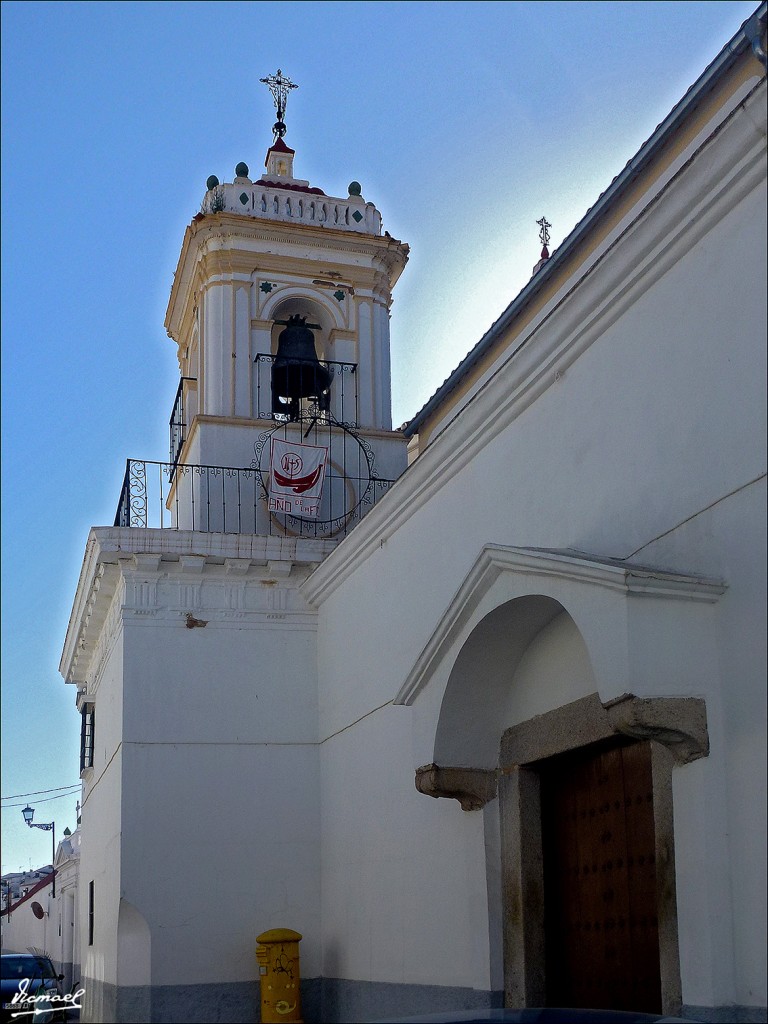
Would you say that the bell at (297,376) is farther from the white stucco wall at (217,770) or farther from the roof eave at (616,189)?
the white stucco wall at (217,770)

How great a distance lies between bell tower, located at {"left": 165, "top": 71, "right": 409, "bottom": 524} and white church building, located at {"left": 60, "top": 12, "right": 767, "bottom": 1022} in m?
0.04

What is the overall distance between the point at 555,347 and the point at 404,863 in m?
4.36

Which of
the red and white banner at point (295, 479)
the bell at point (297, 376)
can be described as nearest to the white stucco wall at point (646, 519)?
the red and white banner at point (295, 479)

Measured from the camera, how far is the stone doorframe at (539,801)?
6.45 metres

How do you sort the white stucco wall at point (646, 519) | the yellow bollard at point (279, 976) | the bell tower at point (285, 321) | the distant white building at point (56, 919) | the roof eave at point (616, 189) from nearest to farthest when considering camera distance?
the white stucco wall at point (646, 519)
the roof eave at point (616, 189)
the yellow bollard at point (279, 976)
the bell tower at point (285, 321)
the distant white building at point (56, 919)

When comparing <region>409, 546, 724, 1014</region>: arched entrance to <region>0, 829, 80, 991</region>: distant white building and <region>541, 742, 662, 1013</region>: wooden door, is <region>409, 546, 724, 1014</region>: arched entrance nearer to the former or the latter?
<region>541, 742, 662, 1013</region>: wooden door

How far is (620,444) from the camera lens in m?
7.46

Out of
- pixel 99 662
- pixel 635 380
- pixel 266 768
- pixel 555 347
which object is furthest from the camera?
pixel 99 662

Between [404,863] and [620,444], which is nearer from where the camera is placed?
[620,444]

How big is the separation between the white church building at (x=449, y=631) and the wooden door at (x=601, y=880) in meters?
0.03

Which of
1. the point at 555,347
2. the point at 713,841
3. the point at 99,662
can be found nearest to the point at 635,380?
the point at 555,347

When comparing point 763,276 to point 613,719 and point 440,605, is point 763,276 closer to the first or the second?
point 613,719

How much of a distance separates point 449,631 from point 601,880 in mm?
1738

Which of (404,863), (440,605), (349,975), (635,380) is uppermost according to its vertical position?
(635,380)
